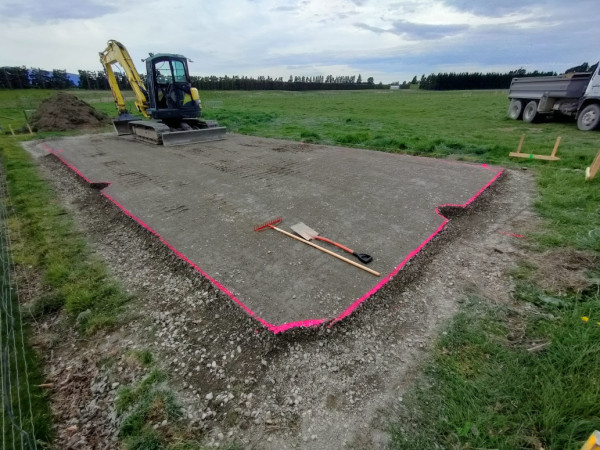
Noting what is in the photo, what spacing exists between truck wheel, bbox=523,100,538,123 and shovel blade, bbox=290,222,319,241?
1474cm

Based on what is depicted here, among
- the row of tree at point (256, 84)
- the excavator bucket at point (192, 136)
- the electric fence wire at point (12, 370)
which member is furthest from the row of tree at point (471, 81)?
the electric fence wire at point (12, 370)

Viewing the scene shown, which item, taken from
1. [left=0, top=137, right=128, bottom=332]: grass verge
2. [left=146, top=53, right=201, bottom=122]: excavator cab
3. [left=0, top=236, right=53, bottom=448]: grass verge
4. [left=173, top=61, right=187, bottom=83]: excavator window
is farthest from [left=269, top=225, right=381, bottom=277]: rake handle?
[left=173, top=61, right=187, bottom=83]: excavator window

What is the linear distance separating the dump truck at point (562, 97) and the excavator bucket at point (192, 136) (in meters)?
13.9

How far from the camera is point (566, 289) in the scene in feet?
10.7

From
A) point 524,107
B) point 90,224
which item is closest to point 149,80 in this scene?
point 90,224

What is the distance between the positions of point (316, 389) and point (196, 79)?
55.4m

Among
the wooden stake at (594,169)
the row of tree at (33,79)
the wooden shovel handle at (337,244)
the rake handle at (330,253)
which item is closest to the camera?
the rake handle at (330,253)

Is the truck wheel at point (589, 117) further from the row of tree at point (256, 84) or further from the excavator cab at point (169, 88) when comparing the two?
the row of tree at point (256, 84)

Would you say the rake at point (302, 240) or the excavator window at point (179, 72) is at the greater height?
the excavator window at point (179, 72)

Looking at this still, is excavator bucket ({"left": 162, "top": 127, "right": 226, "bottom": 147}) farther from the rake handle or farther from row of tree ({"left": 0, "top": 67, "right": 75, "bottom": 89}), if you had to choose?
row of tree ({"left": 0, "top": 67, "right": 75, "bottom": 89})

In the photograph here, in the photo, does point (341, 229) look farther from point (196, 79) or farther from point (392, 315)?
point (196, 79)

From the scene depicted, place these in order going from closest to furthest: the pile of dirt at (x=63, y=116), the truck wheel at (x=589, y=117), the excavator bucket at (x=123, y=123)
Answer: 1. the truck wheel at (x=589, y=117)
2. the excavator bucket at (x=123, y=123)
3. the pile of dirt at (x=63, y=116)

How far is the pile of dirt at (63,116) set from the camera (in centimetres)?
1438

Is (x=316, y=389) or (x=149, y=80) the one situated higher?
(x=149, y=80)
